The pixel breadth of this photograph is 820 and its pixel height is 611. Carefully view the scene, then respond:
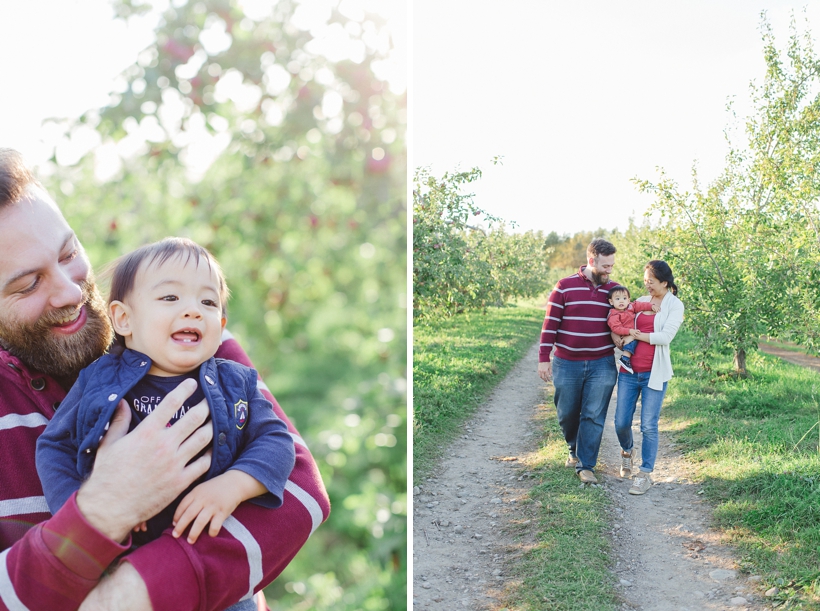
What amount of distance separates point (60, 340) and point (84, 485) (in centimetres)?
35

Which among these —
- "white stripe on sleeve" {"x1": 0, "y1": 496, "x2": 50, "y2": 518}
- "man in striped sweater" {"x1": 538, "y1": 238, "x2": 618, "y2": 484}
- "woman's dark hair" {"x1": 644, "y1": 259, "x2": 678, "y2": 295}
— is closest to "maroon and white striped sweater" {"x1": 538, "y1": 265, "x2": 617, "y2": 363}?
"man in striped sweater" {"x1": 538, "y1": 238, "x2": 618, "y2": 484}

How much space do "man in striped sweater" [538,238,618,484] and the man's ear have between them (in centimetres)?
221

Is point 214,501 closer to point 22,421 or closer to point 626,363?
point 22,421

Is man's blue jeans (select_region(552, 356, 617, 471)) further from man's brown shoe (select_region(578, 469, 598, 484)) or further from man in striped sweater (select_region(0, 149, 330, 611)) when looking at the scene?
man in striped sweater (select_region(0, 149, 330, 611))

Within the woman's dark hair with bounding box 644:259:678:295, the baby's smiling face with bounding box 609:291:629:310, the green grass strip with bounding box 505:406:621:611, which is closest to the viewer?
the green grass strip with bounding box 505:406:621:611

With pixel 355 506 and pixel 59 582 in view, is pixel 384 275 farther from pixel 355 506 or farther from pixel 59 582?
pixel 59 582

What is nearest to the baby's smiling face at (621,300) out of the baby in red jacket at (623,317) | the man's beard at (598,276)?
the baby in red jacket at (623,317)

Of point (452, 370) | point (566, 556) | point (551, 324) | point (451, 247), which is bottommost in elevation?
point (566, 556)

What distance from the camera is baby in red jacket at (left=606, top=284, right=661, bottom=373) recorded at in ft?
9.53

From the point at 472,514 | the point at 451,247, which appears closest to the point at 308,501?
the point at 472,514

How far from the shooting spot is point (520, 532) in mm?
2555

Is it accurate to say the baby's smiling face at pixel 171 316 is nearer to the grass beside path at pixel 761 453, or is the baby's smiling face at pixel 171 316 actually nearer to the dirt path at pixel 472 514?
the dirt path at pixel 472 514

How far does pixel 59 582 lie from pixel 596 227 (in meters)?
2.77

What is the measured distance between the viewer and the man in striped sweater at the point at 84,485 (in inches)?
39.6
